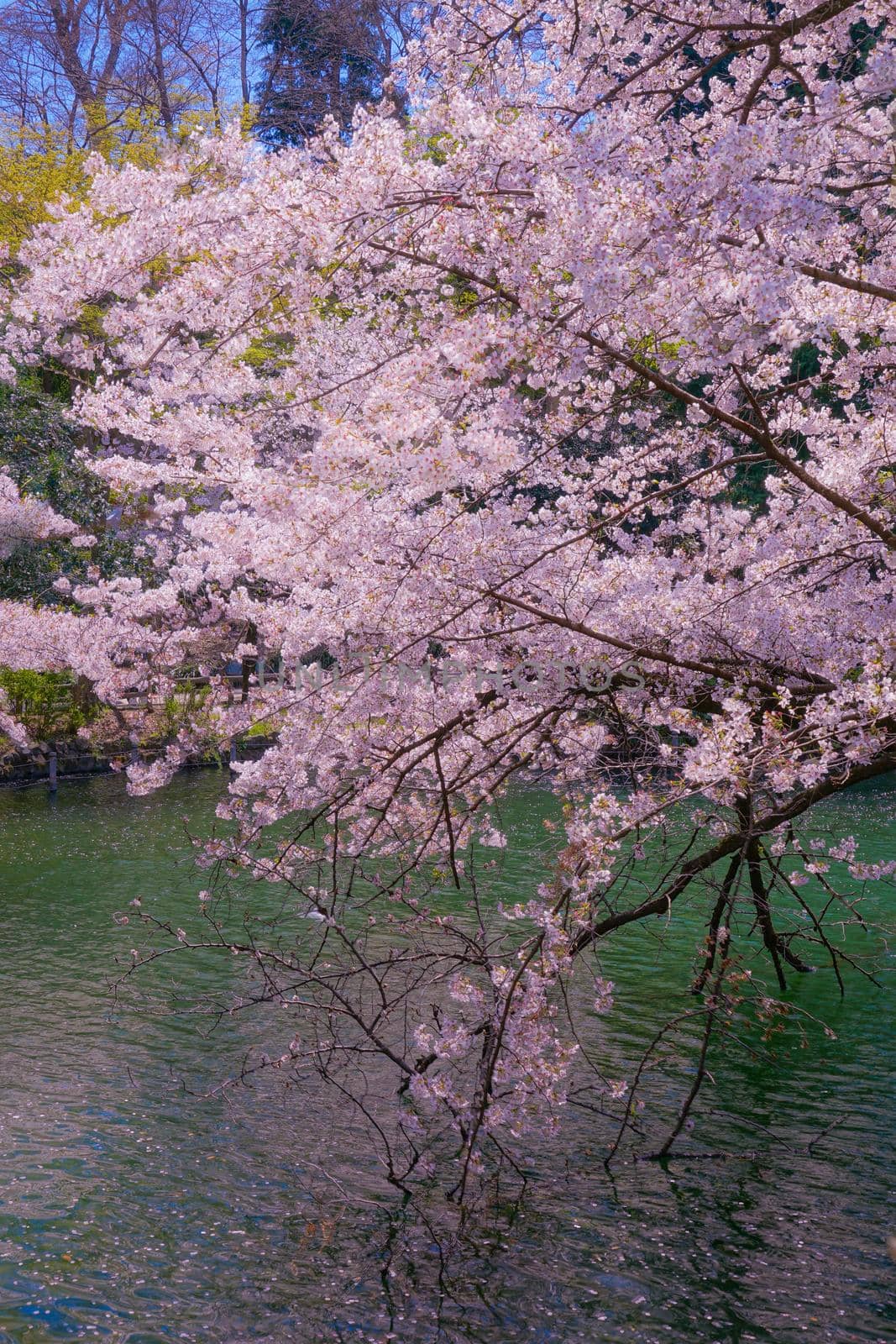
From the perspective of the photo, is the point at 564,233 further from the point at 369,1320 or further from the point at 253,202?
the point at 369,1320

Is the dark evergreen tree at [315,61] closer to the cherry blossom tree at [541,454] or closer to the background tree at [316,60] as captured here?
the background tree at [316,60]

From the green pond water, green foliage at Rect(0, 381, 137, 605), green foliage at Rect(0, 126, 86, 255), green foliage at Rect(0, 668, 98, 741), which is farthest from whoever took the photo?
green foliage at Rect(0, 126, 86, 255)

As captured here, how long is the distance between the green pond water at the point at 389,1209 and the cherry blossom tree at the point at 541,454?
1.08 ft

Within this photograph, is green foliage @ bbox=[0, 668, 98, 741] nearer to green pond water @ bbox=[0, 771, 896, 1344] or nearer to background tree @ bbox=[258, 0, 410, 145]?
green pond water @ bbox=[0, 771, 896, 1344]

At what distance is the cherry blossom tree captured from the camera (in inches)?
152

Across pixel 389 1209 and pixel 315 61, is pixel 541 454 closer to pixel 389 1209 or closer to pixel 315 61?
pixel 389 1209

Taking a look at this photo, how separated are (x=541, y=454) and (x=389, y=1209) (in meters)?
3.15

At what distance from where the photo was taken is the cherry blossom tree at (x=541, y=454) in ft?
12.6

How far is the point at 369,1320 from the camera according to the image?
4.44 m

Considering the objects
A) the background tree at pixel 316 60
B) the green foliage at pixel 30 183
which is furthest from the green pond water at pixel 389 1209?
the background tree at pixel 316 60

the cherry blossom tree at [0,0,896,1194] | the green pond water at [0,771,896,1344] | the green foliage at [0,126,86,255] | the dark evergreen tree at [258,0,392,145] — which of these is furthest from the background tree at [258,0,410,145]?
the green pond water at [0,771,896,1344]

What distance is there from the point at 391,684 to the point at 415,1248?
8.47ft

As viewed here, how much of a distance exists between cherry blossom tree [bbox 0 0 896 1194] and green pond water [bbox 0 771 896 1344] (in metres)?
0.33

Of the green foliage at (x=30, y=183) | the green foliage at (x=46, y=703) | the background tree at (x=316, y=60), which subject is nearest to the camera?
the green foliage at (x=46, y=703)
